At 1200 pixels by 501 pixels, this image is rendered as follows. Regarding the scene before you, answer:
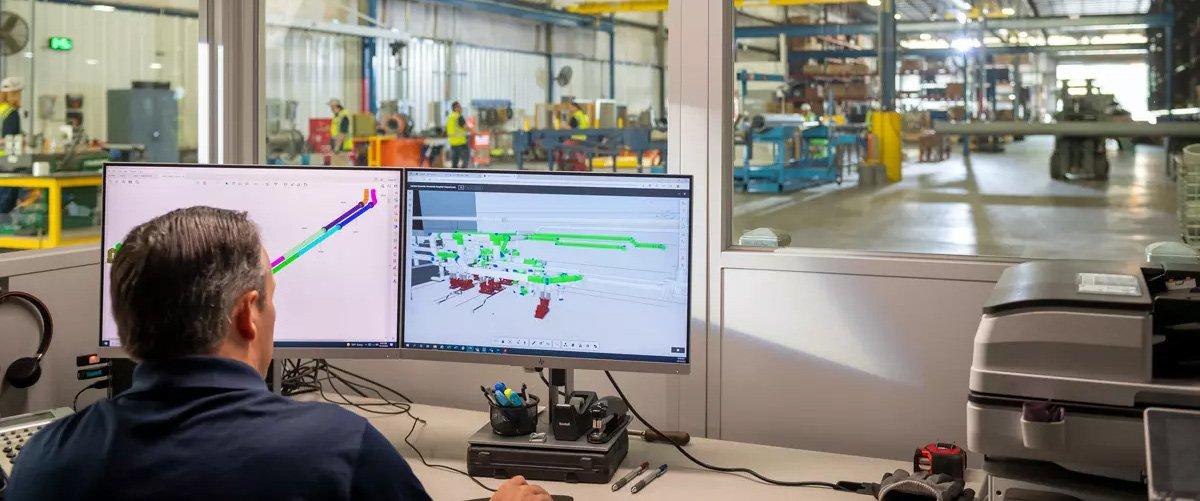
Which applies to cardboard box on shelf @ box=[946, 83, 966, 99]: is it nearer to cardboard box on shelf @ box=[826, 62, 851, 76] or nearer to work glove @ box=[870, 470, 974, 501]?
cardboard box on shelf @ box=[826, 62, 851, 76]

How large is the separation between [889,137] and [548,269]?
16.5 feet

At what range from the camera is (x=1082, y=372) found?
4.35ft

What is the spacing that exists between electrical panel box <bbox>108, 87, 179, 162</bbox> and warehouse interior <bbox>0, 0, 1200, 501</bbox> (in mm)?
50

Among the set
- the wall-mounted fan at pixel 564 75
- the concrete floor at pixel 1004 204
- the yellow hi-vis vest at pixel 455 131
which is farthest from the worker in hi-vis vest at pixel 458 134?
the concrete floor at pixel 1004 204

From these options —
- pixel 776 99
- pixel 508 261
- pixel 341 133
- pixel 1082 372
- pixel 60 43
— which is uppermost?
pixel 60 43

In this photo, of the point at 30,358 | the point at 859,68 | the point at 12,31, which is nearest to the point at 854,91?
the point at 859,68

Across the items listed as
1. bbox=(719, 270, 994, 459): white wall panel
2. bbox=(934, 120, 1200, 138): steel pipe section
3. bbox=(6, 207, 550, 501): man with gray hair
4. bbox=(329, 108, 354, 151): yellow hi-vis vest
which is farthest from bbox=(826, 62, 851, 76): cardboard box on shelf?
bbox=(6, 207, 550, 501): man with gray hair

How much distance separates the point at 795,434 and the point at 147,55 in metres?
9.98

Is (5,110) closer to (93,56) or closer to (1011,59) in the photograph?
(93,56)

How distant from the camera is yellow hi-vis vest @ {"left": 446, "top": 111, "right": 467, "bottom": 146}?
9984 mm

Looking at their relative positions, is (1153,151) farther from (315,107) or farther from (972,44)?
(315,107)

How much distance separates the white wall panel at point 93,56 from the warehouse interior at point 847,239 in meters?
1.68

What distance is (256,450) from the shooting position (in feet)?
3.06

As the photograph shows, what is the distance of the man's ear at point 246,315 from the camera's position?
105cm
